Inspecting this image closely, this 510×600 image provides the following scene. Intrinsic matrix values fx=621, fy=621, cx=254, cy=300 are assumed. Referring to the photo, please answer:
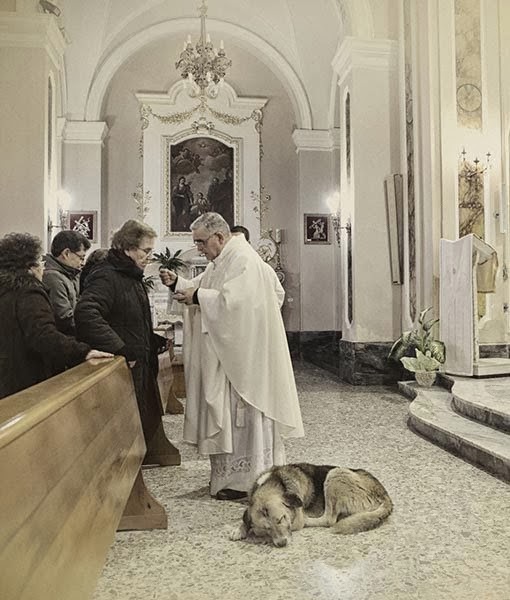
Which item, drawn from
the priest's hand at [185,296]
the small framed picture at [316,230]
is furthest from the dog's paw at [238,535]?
the small framed picture at [316,230]

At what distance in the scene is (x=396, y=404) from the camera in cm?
674

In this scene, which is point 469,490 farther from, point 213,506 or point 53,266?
point 53,266

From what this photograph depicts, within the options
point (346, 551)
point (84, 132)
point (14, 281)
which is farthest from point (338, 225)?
point (346, 551)

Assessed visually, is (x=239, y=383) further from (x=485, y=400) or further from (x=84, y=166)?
(x=84, y=166)

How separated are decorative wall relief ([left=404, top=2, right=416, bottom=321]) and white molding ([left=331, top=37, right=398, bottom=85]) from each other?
10.8 inches

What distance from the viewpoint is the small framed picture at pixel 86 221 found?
12.5m

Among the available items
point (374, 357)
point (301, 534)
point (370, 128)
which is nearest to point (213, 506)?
point (301, 534)

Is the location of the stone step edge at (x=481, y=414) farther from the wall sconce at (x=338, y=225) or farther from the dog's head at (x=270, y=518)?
the wall sconce at (x=338, y=225)

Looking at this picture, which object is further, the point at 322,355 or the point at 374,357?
the point at 322,355

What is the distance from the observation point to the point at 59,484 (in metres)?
1.37

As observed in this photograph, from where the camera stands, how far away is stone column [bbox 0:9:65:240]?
7559 millimetres

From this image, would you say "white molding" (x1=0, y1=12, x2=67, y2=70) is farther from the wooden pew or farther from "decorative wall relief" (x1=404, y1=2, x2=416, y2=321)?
the wooden pew

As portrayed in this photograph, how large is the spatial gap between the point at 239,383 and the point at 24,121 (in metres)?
5.62

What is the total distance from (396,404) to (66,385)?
5.44 m
